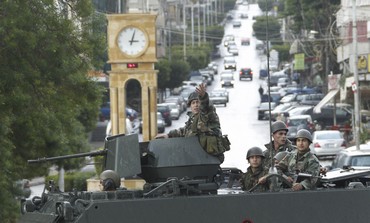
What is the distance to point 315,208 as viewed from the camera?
12297 millimetres

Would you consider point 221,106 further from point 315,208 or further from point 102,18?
point 315,208

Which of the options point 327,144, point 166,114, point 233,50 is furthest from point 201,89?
point 233,50

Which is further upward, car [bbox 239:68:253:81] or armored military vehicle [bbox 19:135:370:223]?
car [bbox 239:68:253:81]

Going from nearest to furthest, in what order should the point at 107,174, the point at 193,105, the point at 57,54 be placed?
the point at 107,174
the point at 193,105
the point at 57,54

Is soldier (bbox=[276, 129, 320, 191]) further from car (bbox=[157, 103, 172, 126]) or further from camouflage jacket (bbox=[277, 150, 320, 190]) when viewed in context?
car (bbox=[157, 103, 172, 126])

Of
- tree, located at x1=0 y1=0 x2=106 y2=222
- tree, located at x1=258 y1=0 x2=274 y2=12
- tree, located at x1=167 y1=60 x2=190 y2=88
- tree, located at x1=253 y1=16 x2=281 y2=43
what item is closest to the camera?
tree, located at x1=258 y1=0 x2=274 y2=12

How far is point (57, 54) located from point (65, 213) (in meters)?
10.3

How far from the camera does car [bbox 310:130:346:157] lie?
158ft

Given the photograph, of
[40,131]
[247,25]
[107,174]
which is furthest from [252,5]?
[107,174]

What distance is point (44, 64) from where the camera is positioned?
21781mm

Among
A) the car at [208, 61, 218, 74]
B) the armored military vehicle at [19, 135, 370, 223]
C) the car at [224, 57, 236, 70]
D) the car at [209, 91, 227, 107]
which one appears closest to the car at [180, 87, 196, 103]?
the car at [209, 91, 227, 107]

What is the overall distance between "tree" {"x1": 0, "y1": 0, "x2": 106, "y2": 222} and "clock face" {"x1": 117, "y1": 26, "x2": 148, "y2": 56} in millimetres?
20590

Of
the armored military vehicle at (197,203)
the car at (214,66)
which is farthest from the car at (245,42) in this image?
the armored military vehicle at (197,203)

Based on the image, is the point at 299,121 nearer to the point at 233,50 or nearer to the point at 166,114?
the point at 166,114
